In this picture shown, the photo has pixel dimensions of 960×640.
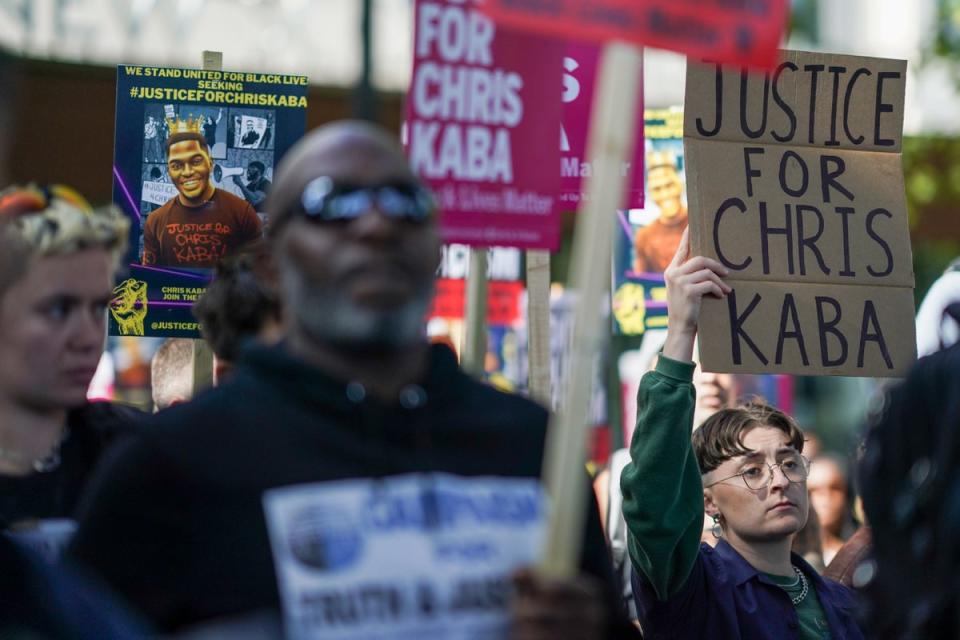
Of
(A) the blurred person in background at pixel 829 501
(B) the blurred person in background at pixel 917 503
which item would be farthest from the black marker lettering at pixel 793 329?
(A) the blurred person in background at pixel 829 501

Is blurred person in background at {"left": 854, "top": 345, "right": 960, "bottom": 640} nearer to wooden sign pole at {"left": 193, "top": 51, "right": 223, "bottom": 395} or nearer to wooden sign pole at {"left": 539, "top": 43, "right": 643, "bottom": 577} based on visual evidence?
wooden sign pole at {"left": 539, "top": 43, "right": 643, "bottom": 577}

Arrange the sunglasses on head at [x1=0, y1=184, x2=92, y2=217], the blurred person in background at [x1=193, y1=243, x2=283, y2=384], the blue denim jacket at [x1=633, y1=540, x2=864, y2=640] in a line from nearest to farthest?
1. the sunglasses on head at [x1=0, y1=184, x2=92, y2=217]
2. the blurred person in background at [x1=193, y1=243, x2=283, y2=384]
3. the blue denim jacket at [x1=633, y1=540, x2=864, y2=640]

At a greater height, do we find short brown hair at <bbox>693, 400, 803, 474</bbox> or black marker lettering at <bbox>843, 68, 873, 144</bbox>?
black marker lettering at <bbox>843, 68, 873, 144</bbox>

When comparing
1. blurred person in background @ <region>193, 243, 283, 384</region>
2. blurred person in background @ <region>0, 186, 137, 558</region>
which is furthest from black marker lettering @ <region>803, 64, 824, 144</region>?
blurred person in background @ <region>0, 186, 137, 558</region>

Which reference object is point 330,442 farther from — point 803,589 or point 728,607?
point 803,589

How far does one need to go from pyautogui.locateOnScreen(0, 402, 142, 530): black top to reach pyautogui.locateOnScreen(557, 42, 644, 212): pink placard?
1661mm

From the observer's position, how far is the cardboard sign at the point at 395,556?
2.28m

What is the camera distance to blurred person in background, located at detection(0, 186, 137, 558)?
2.94 meters

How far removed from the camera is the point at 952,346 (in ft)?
8.55

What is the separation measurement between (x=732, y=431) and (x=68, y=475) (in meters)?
2.04

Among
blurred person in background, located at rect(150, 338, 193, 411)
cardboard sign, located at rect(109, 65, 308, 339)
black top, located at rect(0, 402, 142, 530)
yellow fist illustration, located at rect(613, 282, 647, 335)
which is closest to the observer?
black top, located at rect(0, 402, 142, 530)

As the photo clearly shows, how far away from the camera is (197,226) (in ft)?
14.8

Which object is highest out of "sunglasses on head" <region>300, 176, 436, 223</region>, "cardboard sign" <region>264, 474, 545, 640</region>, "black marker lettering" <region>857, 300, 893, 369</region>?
"sunglasses on head" <region>300, 176, 436, 223</region>

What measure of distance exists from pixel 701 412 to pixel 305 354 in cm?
356
